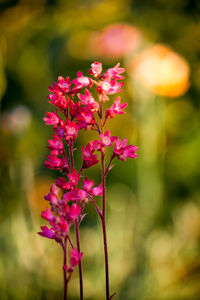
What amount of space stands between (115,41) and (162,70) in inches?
7.0

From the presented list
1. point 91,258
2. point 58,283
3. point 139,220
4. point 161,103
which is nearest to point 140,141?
point 161,103

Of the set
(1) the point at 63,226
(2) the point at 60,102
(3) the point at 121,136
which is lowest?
(3) the point at 121,136

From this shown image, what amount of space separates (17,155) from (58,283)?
42cm

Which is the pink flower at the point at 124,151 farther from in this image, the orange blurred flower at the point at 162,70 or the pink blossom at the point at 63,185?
the orange blurred flower at the point at 162,70

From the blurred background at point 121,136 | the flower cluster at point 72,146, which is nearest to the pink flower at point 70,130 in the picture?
the flower cluster at point 72,146

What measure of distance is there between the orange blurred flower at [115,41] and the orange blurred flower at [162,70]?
Result: 0.16 feet

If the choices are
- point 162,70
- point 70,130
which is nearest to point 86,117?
point 70,130

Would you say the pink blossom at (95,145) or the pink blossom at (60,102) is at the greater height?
the pink blossom at (60,102)

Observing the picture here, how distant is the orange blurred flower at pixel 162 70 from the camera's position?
1131 millimetres

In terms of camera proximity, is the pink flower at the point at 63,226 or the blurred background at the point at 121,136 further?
the blurred background at the point at 121,136

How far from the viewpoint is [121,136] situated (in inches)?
48.1

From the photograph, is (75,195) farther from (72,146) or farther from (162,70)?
(162,70)

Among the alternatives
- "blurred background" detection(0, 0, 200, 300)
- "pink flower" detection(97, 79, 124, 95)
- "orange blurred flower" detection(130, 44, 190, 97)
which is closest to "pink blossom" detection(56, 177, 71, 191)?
"pink flower" detection(97, 79, 124, 95)

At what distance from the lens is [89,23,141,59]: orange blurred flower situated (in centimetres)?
117
